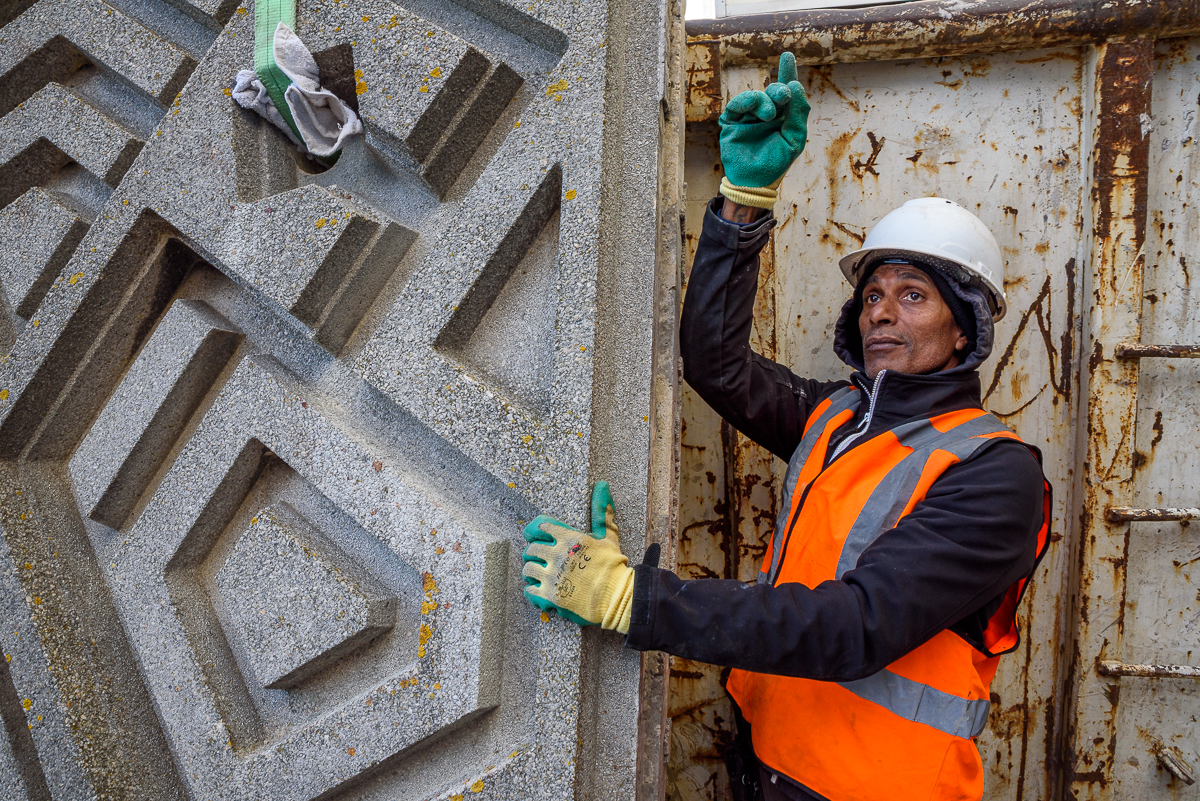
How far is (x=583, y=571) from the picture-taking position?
1.19 metres

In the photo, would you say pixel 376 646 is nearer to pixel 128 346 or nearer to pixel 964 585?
pixel 128 346

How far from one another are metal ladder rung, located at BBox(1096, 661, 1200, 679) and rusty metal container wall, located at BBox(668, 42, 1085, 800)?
119mm

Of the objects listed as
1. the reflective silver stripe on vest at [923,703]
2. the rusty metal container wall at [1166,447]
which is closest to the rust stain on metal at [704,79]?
the rusty metal container wall at [1166,447]

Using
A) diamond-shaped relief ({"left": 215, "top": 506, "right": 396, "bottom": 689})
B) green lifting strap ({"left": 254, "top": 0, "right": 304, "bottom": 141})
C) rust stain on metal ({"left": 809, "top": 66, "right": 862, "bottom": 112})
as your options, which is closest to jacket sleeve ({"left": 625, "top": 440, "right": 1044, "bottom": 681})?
diamond-shaped relief ({"left": 215, "top": 506, "right": 396, "bottom": 689})

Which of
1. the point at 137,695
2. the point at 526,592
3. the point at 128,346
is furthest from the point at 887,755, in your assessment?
the point at 128,346

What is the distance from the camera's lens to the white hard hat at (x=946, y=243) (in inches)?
58.1

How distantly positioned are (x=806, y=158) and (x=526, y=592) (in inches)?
56.8

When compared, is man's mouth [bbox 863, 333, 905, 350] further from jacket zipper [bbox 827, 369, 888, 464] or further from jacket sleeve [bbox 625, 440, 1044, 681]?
jacket sleeve [bbox 625, 440, 1044, 681]

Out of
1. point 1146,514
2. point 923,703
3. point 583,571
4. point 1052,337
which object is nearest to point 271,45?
point 583,571

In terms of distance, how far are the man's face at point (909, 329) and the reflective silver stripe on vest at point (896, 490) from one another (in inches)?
7.5

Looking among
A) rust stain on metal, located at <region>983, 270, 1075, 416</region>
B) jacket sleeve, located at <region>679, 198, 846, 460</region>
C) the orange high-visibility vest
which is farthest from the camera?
rust stain on metal, located at <region>983, 270, 1075, 416</region>

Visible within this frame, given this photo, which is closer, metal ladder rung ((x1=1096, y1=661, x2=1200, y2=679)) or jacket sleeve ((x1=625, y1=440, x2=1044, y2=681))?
jacket sleeve ((x1=625, y1=440, x2=1044, y2=681))

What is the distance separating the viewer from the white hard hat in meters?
1.48

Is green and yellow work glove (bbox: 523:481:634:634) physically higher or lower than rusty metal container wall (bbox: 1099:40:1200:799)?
lower
